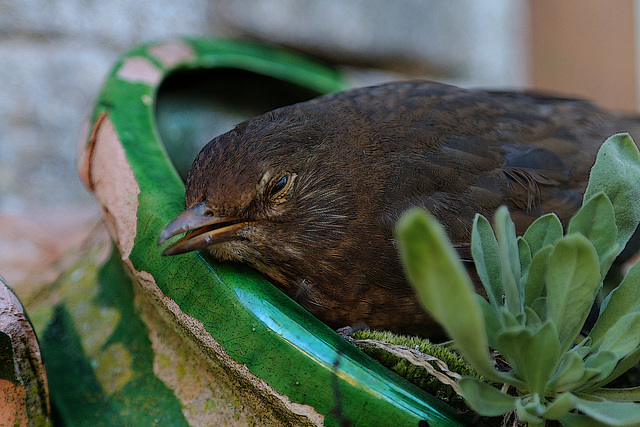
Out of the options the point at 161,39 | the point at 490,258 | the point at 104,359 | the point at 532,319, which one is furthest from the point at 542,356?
the point at 161,39

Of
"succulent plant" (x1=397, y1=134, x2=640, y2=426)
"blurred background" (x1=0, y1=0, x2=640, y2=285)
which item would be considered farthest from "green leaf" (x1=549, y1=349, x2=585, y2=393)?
"blurred background" (x1=0, y1=0, x2=640, y2=285)

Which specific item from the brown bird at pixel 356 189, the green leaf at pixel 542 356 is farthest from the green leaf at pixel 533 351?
the brown bird at pixel 356 189

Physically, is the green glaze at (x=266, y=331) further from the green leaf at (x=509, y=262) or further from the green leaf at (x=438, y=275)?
the green leaf at (x=438, y=275)

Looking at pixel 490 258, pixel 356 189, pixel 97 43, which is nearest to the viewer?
pixel 490 258

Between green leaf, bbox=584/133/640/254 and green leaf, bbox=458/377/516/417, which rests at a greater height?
green leaf, bbox=584/133/640/254

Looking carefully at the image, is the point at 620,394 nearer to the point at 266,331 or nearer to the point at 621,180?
the point at 621,180

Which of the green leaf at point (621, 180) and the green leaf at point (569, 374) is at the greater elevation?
the green leaf at point (621, 180)

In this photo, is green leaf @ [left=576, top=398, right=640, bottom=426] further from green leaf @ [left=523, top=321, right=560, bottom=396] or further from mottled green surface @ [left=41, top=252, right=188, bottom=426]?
mottled green surface @ [left=41, top=252, right=188, bottom=426]
